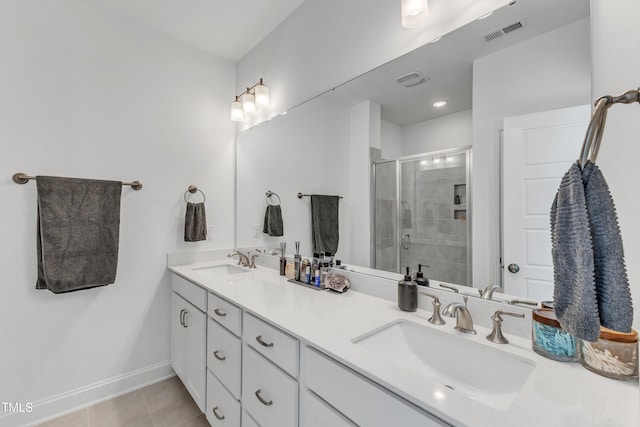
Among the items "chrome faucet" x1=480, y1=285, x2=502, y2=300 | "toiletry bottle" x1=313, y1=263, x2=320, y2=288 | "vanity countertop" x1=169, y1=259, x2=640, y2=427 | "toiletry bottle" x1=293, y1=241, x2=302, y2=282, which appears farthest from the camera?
"toiletry bottle" x1=293, y1=241, x2=302, y2=282

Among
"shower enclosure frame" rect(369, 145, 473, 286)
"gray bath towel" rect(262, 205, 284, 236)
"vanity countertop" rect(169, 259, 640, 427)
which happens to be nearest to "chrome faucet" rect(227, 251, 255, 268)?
"gray bath towel" rect(262, 205, 284, 236)

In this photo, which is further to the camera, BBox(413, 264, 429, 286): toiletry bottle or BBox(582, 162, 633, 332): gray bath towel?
BBox(413, 264, 429, 286): toiletry bottle

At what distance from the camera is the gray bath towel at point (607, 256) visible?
45cm

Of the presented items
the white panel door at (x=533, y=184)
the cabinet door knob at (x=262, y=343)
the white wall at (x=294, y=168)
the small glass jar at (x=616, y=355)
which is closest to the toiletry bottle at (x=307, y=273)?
the white wall at (x=294, y=168)

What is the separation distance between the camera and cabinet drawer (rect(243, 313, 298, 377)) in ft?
3.35

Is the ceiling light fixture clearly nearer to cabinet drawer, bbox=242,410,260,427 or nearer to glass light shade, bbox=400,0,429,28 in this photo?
glass light shade, bbox=400,0,429,28

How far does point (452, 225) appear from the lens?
118cm

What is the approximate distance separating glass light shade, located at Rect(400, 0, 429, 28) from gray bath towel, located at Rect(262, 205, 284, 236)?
1.41 metres

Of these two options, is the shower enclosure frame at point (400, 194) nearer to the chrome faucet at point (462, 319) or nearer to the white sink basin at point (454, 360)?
the chrome faucet at point (462, 319)

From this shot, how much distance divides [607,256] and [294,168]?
1.77 m

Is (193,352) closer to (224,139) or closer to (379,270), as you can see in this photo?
(379,270)

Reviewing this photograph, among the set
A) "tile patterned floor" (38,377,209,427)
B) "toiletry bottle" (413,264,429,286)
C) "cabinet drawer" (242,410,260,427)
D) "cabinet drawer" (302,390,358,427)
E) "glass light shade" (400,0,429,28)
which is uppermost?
"glass light shade" (400,0,429,28)

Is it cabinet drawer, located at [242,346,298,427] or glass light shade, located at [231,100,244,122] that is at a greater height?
glass light shade, located at [231,100,244,122]

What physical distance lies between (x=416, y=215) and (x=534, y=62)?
682mm
